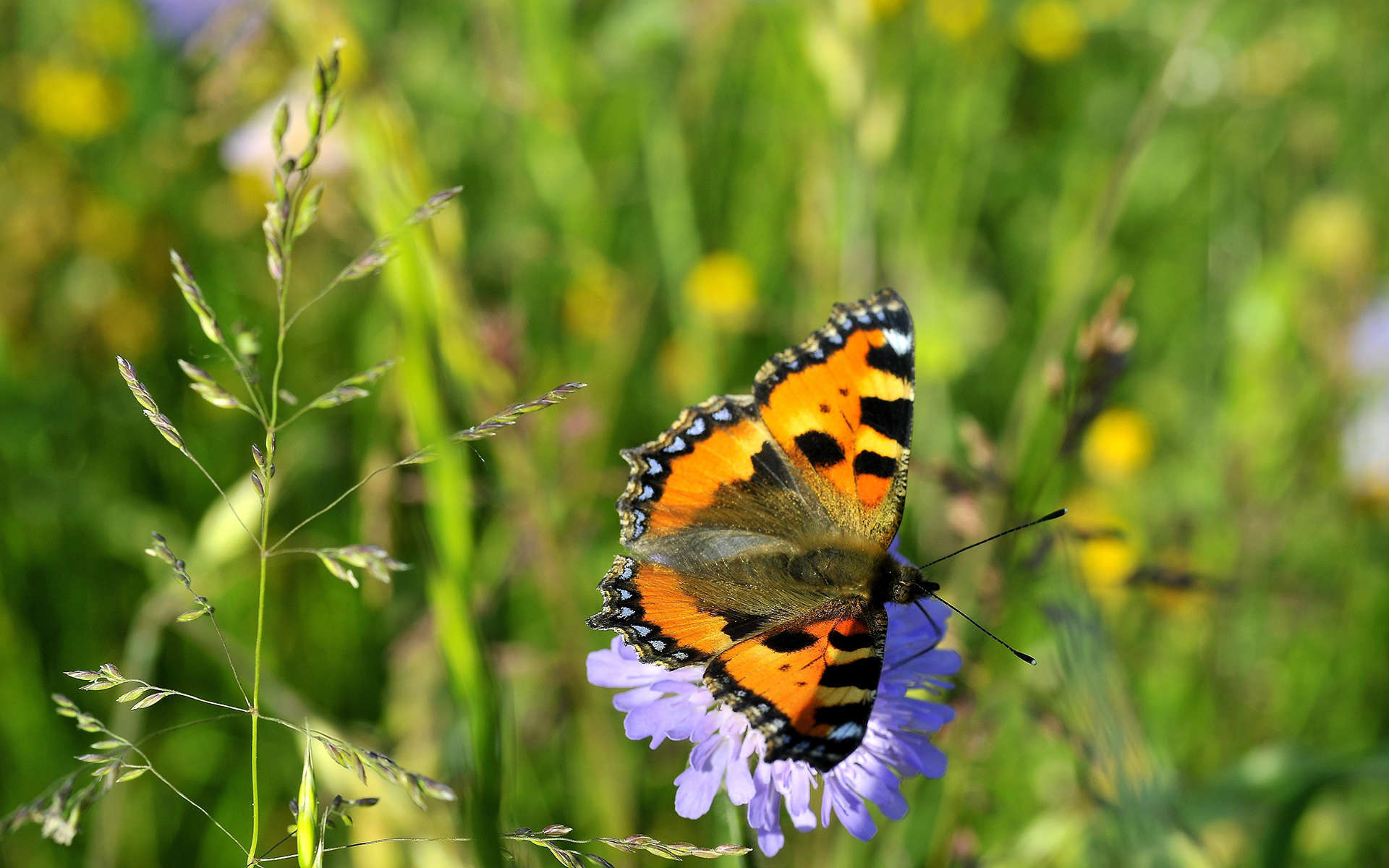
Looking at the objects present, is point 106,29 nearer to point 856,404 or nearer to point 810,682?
point 856,404

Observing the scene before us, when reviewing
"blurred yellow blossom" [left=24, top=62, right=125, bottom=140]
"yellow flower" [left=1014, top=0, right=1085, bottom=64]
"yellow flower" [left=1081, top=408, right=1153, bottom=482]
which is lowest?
"yellow flower" [left=1081, top=408, right=1153, bottom=482]

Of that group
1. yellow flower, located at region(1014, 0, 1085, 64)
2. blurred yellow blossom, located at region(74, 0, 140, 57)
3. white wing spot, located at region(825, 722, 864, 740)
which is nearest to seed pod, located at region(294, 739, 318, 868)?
white wing spot, located at region(825, 722, 864, 740)

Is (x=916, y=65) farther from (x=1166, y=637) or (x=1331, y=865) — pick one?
(x=1331, y=865)

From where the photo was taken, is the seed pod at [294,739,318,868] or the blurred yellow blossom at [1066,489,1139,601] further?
the blurred yellow blossom at [1066,489,1139,601]

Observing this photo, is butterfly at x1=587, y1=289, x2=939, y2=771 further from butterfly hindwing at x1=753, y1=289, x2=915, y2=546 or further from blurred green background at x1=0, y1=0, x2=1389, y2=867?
blurred green background at x1=0, y1=0, x2=1389, y2=867

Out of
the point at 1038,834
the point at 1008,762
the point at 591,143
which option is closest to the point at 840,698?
the point at 1038,834

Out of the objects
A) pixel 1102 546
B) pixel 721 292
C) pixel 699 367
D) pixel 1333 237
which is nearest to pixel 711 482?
pixel 699 367

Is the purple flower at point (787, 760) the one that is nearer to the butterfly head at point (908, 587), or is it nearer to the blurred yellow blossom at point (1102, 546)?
the butterfly head at point (908, 587)
